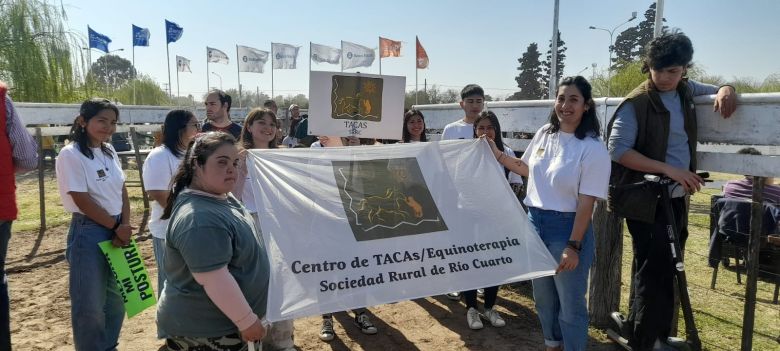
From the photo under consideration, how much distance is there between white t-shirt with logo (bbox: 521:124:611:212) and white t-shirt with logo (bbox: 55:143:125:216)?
104 inches

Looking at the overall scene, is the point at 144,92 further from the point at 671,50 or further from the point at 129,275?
the point at 671,50

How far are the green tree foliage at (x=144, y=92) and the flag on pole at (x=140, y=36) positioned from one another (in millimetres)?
12929

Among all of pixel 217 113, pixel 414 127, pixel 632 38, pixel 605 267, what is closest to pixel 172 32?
pixel 217 113

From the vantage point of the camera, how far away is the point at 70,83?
1744cm

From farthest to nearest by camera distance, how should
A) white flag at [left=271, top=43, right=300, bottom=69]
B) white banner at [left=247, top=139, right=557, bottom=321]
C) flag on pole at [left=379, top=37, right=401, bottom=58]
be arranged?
white flag at [left=271, top=43, right=300, bottom=69]
flag on pole at [left=379, top=37, right=401, bottom=58]
white banner at [left=247, top=139, right=557, bottom=321]

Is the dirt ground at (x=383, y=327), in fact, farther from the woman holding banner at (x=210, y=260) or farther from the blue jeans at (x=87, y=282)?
the woman holding banner at (x=210, y=260)

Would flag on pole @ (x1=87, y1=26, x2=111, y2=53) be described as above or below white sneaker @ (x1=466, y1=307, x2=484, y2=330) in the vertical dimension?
above

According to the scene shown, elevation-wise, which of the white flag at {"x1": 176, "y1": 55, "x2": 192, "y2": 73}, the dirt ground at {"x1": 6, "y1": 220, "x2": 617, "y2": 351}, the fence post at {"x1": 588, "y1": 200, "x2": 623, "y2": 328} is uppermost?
the white flag at {"x1": 176, "y1": 55, "x2": 192, "y2": 73}

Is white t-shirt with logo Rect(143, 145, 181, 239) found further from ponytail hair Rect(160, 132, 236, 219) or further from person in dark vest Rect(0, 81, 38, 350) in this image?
ponytail hair Rect(160, 132, 236, 219)

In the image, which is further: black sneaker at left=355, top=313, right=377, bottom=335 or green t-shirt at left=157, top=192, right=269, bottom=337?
black sneaker at left=355, top=313, right=377, bottom=335

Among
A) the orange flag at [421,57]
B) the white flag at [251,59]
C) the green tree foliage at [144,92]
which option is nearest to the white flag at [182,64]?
the white flag at [251,59]

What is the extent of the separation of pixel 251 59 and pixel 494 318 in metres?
31.9

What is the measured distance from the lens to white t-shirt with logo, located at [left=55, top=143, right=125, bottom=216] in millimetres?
2896

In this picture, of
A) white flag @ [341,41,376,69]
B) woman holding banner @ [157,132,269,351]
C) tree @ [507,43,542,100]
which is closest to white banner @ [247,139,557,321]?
woman holding banner @ [157,132,269,351]
